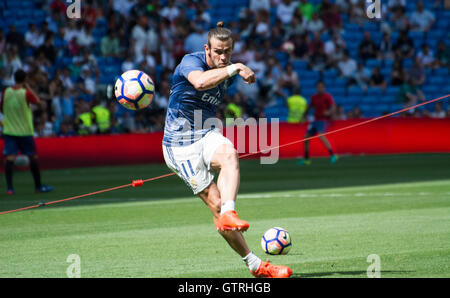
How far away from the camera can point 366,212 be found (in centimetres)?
1266

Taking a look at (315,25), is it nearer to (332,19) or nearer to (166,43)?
(332,19)

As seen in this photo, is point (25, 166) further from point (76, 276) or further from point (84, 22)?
point (76, 276)

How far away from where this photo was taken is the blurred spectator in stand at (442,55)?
31047mm

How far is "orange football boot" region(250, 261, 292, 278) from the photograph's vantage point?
741 cm

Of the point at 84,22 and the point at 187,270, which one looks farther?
the point at 84,22

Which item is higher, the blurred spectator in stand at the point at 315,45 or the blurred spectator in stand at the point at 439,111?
the blurred spectator in stand at the point at 315,45

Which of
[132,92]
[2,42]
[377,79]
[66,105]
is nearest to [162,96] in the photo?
[66,105]

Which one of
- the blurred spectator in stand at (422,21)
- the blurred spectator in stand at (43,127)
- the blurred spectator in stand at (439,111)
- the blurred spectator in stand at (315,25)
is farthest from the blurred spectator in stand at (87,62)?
the blurred spectator in stand at (422,21)

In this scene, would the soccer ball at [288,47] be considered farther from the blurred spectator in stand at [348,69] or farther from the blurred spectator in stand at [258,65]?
the blurred spectator in stand at [348,69]

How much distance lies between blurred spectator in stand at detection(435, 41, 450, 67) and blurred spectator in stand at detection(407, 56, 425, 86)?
116cm

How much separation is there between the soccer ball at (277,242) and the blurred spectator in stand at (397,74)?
23.1 m

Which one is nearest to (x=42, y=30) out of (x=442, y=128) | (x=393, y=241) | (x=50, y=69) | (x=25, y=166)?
(x=50, y=69)

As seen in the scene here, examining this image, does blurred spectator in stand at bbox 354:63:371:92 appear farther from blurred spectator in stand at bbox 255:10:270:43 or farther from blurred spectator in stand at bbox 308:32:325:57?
blurred spectator in stand at bbox 255:10:270:43

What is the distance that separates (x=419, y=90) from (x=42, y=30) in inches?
546
